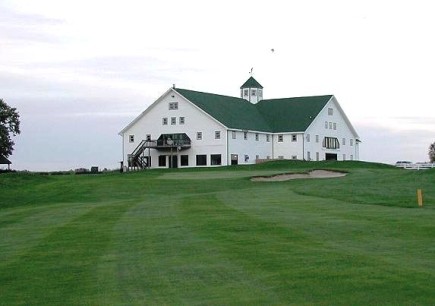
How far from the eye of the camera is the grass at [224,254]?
12539 mm

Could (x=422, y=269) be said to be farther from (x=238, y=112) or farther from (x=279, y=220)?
(x=238, y=112)

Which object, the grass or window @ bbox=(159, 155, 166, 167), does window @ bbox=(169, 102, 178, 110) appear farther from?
the grass

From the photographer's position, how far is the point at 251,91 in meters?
108

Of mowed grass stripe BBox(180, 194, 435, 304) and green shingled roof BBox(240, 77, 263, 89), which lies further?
green shingled roof BBox(240, 77, 263, 89)

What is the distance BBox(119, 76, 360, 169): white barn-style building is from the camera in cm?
9112

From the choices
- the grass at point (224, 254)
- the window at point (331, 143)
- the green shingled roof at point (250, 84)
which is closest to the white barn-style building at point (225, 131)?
the window at point (331, 143)

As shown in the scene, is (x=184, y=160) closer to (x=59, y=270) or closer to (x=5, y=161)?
(x=5, y=161)

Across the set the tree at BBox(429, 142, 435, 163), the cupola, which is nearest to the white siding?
the cupola

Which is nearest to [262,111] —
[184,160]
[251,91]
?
[251,91]

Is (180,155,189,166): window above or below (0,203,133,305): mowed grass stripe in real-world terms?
above

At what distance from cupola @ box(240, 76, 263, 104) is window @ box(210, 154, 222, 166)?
744 inches

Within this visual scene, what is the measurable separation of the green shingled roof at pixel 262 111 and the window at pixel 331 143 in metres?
5.35

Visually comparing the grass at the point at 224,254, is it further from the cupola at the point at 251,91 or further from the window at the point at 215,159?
the cupola at the point at 251,91

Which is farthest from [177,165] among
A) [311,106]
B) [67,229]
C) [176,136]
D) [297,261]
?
[297,261]
